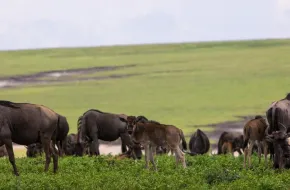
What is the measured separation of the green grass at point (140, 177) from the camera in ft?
51.0

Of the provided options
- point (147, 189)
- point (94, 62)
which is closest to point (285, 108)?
point (147, 189)

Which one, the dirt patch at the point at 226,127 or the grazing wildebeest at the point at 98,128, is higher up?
the grazing wildebeest at the point at 98,128

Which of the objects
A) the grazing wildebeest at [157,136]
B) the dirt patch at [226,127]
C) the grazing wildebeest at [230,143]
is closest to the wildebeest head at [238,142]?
the grazing wildebeest at [230,143]

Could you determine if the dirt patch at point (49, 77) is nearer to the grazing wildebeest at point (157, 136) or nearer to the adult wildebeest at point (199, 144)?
the adult wildebeest at point (199, 144)

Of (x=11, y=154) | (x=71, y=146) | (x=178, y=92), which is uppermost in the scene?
(x=11, y=154)

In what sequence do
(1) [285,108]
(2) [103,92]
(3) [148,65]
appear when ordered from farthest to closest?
1. (3) [148,65]
2. (2) [103,92]
3. (1) [285,108]

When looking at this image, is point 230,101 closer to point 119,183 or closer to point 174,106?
point 174,106

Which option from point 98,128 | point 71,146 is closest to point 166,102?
point 71,146

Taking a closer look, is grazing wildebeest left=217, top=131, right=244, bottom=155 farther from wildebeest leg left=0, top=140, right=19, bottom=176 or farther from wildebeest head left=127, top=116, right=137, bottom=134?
wildebeest leg left=0, top=140, right=19, bottom=176

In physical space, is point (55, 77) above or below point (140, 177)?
below

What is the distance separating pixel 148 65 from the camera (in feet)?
345

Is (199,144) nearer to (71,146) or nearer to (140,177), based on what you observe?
(71,146)

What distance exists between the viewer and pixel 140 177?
16.7 m

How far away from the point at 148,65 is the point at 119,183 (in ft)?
294
